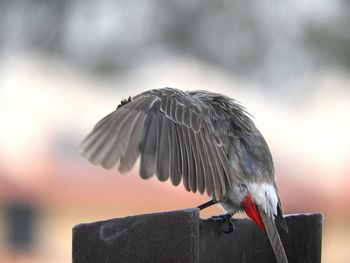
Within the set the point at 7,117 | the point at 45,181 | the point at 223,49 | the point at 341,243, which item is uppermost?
the point at 223,49

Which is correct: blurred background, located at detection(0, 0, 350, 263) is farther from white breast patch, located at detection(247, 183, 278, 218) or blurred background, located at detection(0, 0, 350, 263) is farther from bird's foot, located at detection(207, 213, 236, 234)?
bird's foot, located at detection(207, 213, 236, 234)

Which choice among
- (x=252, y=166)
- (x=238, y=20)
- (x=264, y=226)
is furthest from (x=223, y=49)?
(x=264, y=226)

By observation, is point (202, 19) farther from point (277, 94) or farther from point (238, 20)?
point (277, 94)

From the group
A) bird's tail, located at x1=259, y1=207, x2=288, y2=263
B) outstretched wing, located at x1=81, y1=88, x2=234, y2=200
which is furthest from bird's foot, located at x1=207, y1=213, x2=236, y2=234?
outstretched wing, located at x1=81, y1=88, x2=234, y2=200

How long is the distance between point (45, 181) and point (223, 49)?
4.14m

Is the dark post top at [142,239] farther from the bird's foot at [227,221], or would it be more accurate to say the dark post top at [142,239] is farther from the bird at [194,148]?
the bird at [194,148]

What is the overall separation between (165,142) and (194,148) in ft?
0.39

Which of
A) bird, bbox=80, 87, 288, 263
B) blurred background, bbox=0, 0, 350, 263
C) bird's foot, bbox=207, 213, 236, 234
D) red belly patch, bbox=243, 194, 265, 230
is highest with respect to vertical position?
blurred background, bbox=0, 0, 350, 263

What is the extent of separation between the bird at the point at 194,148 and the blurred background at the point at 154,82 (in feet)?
14.5

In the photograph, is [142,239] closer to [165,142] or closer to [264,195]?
[165,142]

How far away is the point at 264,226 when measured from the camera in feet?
10.6

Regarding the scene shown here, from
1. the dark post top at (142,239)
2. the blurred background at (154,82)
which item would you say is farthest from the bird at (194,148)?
the blurred background at (154,82)

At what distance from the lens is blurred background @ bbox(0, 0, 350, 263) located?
8.62 m

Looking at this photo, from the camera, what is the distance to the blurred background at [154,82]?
8617mm
